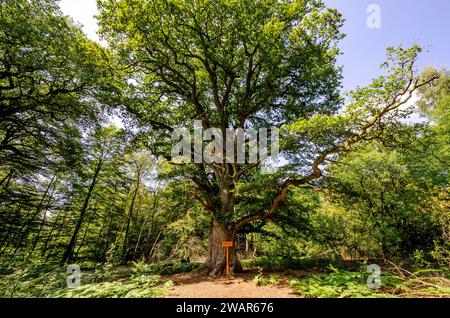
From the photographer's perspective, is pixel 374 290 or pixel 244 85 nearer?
pixel 374 290

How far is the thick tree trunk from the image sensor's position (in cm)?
813

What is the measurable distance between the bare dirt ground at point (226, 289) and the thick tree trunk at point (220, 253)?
663 millimetres

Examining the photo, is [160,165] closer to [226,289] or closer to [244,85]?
[244,85]

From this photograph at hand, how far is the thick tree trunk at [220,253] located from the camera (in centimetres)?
813

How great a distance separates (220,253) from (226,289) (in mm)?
2457

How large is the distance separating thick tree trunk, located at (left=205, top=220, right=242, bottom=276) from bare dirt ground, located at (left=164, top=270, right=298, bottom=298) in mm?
663

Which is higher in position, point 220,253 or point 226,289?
point 220,253

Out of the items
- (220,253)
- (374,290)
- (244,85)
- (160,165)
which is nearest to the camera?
(374,290)

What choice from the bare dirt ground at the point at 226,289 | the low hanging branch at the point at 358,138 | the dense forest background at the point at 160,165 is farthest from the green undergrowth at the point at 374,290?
the low hanging branch at the point at 358,138

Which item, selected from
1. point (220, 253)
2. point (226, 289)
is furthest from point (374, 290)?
point (220, 253)

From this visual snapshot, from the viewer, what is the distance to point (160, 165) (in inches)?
433

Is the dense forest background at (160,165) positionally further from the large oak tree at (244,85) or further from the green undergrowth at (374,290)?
the green undergrowth at (374,290)

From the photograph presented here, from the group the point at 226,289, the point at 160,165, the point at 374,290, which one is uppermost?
the point at 160,165
